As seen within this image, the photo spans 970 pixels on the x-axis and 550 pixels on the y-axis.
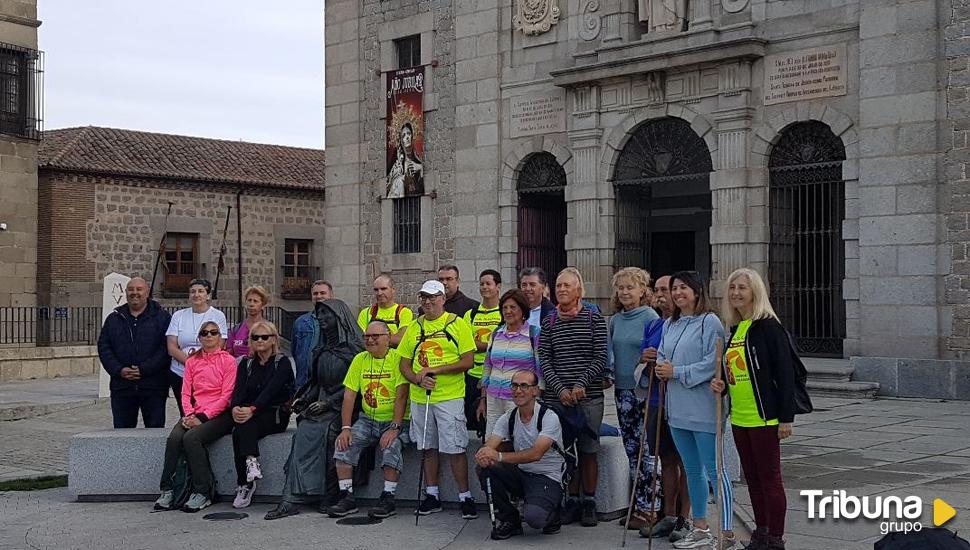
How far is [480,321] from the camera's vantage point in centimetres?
1010

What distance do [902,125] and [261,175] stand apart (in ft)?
77.0

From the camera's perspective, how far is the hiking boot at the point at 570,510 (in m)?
8.48

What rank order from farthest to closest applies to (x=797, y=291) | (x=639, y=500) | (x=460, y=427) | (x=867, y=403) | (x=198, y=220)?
(x=198, y=220), (x=797, y=291), (x=867, y=403), (x=460, y=427), (x=639, y=500)

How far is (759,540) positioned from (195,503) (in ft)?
15.4

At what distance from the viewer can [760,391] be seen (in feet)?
23.0

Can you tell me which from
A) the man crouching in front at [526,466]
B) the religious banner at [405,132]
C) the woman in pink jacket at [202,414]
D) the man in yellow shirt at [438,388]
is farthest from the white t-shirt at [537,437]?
the religious banner at [405,132]

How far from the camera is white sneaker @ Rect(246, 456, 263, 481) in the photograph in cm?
948

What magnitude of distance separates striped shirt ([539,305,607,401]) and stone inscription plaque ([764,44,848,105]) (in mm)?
10311

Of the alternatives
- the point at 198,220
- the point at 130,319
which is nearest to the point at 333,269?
the point at 198,220

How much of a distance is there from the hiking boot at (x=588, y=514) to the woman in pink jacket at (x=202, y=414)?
3.23 meters

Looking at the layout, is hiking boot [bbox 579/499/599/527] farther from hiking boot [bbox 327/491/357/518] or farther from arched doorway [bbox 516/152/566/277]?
arched doorway [bbox 516/152/566/277]

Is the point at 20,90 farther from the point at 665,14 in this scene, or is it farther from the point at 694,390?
the point at 694,390

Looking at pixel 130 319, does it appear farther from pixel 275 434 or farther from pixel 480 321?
pixel 480 321

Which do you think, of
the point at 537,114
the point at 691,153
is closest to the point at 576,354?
the point at 691,153
